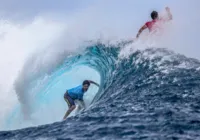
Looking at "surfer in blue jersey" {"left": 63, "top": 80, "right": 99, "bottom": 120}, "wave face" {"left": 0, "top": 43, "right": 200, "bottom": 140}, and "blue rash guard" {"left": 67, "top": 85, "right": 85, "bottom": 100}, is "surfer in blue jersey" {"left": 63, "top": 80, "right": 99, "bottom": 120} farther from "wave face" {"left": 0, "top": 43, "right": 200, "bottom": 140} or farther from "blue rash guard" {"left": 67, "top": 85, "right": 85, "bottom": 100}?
"wave face" {"left": 0, "top": 43, "right": 200, "bottom": 140}

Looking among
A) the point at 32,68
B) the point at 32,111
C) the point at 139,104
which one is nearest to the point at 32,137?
the point at 139,104

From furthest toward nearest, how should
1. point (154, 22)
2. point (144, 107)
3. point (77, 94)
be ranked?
point (154, 22)
point (77, 94)
point (144, 107)

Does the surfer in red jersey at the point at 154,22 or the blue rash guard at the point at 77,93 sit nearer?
the blue rash guard at the point at 77,93

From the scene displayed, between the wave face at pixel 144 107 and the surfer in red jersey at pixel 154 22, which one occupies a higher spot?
the surfer in red jersey at pixel 154 22

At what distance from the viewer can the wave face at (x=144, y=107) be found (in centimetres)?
710

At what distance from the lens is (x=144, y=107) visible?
866 centimetres

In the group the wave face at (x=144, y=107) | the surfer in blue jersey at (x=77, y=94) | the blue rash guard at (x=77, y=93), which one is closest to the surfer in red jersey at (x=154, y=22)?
the wave face at (x=144, y=107)

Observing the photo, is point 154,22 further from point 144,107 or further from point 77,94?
point 144,107

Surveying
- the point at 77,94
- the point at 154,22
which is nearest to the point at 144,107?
the point at 77,94

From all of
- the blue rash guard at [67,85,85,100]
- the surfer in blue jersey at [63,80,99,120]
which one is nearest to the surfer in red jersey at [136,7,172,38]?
the surfer in blue jersey at [63,80,99,120]

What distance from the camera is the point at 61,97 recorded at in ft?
64.7

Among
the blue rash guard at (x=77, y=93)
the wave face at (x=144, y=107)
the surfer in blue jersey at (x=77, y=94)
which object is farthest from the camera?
the blue rash guard at (x=77, y=93)

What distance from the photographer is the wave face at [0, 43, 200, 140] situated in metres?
7.10

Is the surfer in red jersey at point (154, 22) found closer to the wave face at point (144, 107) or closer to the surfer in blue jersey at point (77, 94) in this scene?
the wave face at point (144, 107)
